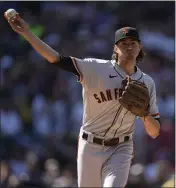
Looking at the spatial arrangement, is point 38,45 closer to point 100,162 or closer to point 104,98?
point 104,98

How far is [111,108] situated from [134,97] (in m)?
0.20

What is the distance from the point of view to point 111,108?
3.64 meters

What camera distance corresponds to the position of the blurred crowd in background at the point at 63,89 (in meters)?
7.47

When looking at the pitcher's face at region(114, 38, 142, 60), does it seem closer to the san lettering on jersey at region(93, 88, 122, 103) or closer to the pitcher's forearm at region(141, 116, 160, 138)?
the san lettering on jersey at region(93, 88, 122, 103)

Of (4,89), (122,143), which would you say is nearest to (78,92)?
(4,89)

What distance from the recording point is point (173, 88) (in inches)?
321

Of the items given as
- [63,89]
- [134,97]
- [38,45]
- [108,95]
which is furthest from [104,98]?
[63,89]

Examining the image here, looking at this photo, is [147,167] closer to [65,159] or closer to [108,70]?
[65,159]

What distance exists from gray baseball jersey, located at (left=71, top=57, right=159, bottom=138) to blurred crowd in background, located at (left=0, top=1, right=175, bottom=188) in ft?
10.7

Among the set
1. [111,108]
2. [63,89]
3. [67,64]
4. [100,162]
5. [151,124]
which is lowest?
[100,162]

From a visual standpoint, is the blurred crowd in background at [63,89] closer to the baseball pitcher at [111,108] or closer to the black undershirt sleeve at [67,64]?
the baseball pitcher at [111,108]

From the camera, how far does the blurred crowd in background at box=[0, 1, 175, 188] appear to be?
7469 millimetres

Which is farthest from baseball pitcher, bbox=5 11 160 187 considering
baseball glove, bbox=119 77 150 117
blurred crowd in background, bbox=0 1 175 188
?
blurred crowd in background, bbox=0 1 175 188

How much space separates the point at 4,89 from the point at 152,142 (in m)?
2.28
